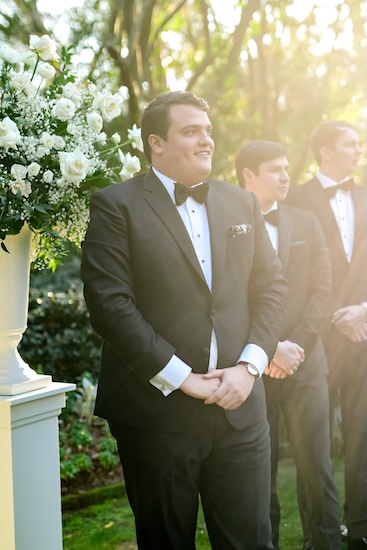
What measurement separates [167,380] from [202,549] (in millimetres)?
1897

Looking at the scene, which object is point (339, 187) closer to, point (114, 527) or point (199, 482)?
point (199, 482)

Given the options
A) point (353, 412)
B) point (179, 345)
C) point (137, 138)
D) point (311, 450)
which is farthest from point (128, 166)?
point (353, 412)

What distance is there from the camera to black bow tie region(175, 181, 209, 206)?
2535 millimetres

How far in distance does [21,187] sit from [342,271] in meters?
2.15

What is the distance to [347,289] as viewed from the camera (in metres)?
3.90

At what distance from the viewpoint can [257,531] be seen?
2.51 metres

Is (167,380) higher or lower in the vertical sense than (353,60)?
lower

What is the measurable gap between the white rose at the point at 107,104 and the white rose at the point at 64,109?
0.21 m

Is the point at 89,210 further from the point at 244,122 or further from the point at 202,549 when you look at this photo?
the point at 244,122

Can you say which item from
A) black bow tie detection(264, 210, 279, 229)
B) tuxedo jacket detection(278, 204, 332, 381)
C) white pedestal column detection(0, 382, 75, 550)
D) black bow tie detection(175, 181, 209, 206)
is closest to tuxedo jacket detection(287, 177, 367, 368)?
tuxedo jacket detection(278, 204, 332, 381)

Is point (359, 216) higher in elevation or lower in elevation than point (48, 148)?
lower

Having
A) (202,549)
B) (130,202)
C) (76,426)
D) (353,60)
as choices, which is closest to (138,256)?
(130,202)

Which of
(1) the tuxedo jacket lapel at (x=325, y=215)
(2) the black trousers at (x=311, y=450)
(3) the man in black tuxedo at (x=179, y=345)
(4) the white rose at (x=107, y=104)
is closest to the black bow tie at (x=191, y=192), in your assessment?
(3) the man in black tuxedo at (x=179, y=345)

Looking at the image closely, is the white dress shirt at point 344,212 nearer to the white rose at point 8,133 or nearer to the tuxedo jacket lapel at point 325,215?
the tuxedo jacket lapel at point 325,215
